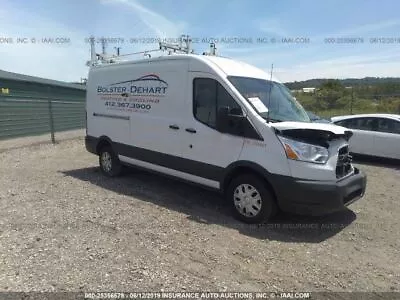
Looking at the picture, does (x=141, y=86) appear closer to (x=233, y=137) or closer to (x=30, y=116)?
(x=233, y=137)

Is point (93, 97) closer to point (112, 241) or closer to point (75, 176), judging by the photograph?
point (75, 176)

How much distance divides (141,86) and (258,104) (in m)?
2.62

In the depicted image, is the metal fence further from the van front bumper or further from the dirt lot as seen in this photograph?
the van front bumper

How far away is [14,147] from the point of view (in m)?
12.5

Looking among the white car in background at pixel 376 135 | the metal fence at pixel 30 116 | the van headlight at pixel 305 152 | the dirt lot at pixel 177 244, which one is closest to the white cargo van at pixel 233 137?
the van headlight at pixel 305 152

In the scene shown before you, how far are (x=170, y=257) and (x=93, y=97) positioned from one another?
5.31 m

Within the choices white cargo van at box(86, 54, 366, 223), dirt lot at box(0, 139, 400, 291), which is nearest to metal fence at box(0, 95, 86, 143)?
dirt lot at box(0, 139, 400, 291)

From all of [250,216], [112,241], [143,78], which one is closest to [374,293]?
[250,216]

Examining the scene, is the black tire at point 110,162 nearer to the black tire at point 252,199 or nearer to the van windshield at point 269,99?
the black tire at point 252,199

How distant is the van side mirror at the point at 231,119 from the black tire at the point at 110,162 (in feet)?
10.5

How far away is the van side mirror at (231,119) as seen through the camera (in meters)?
5.30

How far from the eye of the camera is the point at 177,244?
4.48 metres

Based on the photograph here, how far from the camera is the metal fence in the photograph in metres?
13.8

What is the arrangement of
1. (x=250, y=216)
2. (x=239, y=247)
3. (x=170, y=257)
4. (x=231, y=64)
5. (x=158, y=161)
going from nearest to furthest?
(x=170, y=257)
(x=239, y=247)
(x=250, y=216)
(x=231, y=64)
(x=158, y=161)
